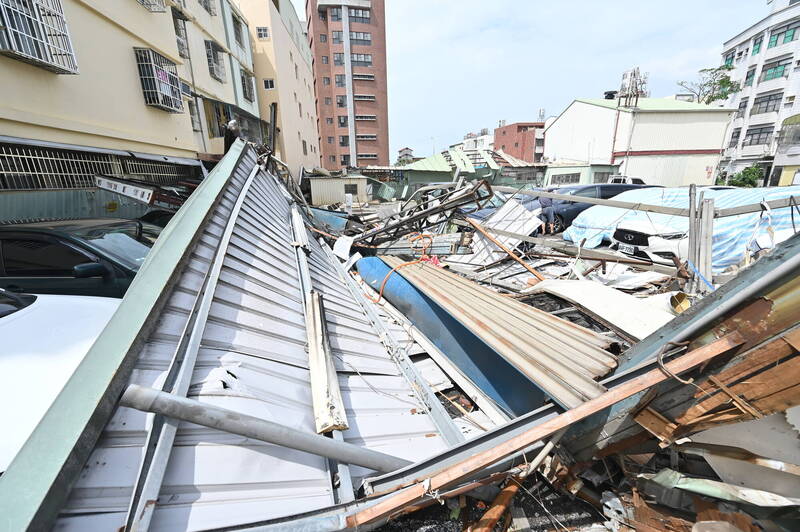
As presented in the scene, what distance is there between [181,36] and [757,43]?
48070mm

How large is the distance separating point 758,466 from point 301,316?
9.27ft

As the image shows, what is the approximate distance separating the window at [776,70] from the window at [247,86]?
146 ft

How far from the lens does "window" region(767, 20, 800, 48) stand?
26.3 meters

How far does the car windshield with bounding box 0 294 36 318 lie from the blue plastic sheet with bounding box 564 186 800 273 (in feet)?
28.8

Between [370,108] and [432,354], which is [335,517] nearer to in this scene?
[432,354]

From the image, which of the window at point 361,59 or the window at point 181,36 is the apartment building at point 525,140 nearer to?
the window at point 361,59

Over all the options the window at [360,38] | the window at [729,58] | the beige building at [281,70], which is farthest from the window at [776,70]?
the beige building at [281,70]

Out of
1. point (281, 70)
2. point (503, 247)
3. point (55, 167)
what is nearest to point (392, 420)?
point (503, 247)

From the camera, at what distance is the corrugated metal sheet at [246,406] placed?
3.61ft

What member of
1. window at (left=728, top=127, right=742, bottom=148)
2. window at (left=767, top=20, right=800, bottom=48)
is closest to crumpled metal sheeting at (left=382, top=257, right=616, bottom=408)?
window at (left=728, top=127, right=742, bottom=148)

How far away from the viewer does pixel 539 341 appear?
94.1 inches

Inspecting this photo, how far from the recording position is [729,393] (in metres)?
1.33

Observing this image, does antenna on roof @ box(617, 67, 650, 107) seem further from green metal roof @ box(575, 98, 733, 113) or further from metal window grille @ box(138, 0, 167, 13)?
metal window grille @ box(138, 0, 167, 13)

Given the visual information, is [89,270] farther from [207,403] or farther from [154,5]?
[154,5]
